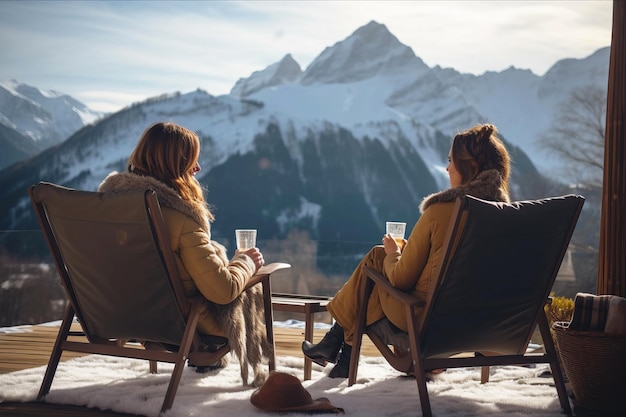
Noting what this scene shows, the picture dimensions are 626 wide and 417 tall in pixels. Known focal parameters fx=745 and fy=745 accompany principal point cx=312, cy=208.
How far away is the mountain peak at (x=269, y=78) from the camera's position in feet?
103

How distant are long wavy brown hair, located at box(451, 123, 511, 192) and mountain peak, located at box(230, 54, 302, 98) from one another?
94.6 feet

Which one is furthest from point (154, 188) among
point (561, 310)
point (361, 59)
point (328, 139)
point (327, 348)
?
point (361, 59)

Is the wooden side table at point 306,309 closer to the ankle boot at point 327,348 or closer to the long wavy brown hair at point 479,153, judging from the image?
the ankle boot at point 327,348

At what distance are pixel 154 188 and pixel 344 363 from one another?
1.12m

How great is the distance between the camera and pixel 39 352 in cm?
360

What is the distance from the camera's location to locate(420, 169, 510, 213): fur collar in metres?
2.51

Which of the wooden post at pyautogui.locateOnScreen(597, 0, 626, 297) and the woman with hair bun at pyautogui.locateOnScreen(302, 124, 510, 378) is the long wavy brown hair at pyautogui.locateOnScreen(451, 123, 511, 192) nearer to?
the woman with hair bun at pyautogui.locateOnScreen(302, 124, 510, 378)

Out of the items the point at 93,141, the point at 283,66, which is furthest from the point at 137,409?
the point at 283,66

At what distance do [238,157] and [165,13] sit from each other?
307 inches

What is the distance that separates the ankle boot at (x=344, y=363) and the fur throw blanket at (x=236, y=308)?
297mm

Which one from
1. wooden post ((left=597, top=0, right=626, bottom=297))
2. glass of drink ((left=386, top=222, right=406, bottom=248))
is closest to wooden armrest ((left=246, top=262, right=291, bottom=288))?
glass of drink ((left=386, top=222, right=406, bottom=248))

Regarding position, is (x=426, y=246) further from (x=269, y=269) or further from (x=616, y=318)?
(x=616, y=318)

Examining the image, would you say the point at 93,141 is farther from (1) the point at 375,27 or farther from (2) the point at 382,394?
(2) the point at 382,394

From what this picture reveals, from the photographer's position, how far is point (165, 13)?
2244 centimetres
